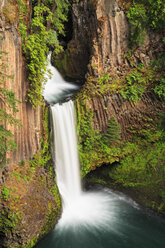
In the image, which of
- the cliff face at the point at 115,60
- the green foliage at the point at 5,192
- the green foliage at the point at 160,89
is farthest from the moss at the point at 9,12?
the green foliage at the point at 160,89

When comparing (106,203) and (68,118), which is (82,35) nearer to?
(68,118)

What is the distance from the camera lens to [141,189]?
10.1 metres

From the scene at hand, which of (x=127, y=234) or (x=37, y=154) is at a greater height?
(x=37, y=154)

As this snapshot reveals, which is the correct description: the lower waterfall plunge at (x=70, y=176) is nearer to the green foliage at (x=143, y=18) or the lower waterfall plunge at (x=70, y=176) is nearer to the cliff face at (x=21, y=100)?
the cliff face at (x=21, y=100)

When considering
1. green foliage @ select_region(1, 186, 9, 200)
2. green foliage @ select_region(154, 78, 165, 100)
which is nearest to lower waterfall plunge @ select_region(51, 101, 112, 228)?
green foliage @ select_region(1, 186, 9, 200)

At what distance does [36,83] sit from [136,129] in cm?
730

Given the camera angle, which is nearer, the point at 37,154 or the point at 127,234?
the point at 127,234

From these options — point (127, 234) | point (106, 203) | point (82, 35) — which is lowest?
point (127, 234)

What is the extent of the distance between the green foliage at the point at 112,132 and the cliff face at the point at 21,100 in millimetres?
4487

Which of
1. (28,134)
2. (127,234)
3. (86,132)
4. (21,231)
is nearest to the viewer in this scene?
(21,231)

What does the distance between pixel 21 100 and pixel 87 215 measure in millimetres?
6848

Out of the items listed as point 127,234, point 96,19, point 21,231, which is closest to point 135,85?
point 96,19

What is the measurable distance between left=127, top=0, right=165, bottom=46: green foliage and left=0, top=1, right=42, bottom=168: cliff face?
8.11 meters

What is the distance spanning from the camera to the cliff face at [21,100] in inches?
287
